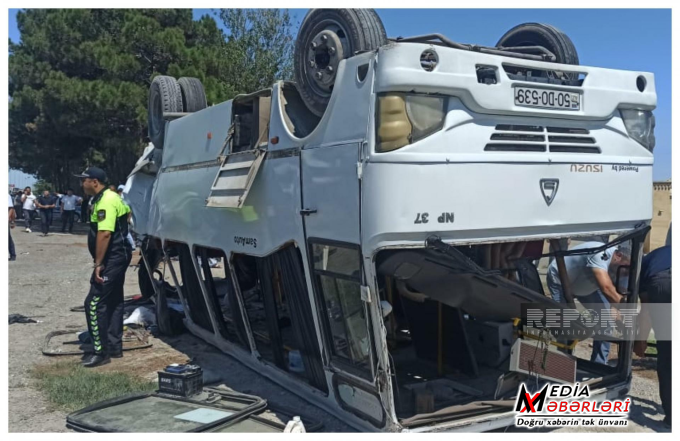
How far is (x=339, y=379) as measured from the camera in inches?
199

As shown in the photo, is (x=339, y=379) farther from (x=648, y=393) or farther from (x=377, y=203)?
A: (x=648, y=393)

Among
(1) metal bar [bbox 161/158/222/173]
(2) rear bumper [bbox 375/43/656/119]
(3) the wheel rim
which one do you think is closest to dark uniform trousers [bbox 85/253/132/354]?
(1) metal bar [bbox 161/158/222/173]

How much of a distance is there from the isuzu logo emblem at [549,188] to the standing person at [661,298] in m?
1.29

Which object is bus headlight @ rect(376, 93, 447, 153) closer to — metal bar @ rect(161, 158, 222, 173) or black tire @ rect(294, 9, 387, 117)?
black tire @ rect(294, 9, 387, 117)

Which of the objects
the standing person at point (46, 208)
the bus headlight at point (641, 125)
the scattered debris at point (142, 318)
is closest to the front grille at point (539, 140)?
the bus headlight at point (641, 125)

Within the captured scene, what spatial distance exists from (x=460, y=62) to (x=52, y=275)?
40.5 feet

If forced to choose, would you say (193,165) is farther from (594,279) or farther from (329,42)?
(594,279)

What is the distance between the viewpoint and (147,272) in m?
9.02

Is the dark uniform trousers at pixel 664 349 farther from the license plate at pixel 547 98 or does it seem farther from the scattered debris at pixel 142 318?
the scattered debris at pixel 142 318

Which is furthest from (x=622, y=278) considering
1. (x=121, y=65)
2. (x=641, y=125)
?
(x=121, y=65)

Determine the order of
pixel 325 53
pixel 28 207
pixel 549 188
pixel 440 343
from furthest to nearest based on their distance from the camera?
pixel 28 207 < pixel 440 343 < pixel 325 53 < pixel 549 188

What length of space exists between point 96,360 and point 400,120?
4.56 meters

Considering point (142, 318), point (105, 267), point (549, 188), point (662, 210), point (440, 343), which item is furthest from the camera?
point (662, 210)
